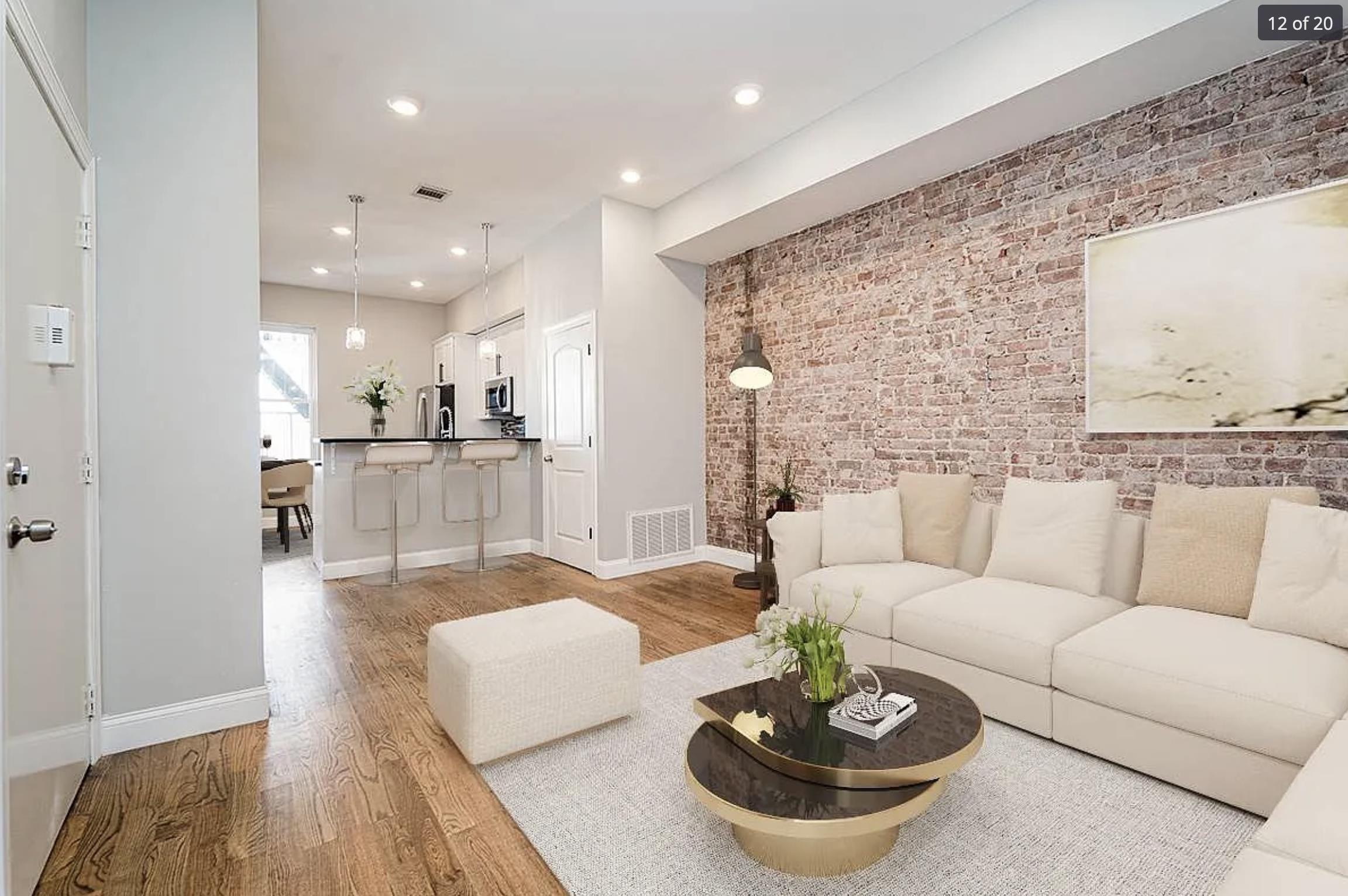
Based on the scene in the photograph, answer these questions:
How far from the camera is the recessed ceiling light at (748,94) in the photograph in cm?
357

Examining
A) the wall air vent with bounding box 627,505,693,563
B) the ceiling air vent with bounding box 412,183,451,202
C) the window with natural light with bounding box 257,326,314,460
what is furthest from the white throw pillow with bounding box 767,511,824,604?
the window with natural light with bounding box 257,326,314,460

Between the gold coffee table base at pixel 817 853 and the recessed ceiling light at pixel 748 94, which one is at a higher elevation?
the recessed ceiling light at pixel 748 94

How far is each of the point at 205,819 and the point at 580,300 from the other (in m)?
4.29

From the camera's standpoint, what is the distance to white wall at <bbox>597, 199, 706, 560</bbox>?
521cm

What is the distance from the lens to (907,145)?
3.46 m

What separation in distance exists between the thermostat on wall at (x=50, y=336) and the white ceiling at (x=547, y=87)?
1.87 metres

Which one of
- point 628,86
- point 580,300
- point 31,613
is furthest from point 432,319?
point 31,613

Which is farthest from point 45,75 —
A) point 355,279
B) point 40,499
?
point 355,279

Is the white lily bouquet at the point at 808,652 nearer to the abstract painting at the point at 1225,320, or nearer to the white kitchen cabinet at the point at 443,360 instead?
the abstract painting at the point at 1225,320

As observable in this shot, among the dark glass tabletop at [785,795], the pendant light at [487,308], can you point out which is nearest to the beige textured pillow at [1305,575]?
the dark glass tabletop at [785,795]

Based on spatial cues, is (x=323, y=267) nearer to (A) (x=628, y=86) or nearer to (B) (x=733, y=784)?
(A) (x=628, y=86)

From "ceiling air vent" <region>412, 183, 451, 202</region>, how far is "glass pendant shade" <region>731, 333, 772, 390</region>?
2668 millimetres

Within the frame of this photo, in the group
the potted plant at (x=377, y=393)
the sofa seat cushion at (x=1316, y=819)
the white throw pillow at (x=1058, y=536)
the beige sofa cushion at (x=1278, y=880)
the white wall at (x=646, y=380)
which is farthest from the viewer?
the potted plant at (x=377, y=393)

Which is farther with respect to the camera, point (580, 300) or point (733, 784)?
point (580, 300)
